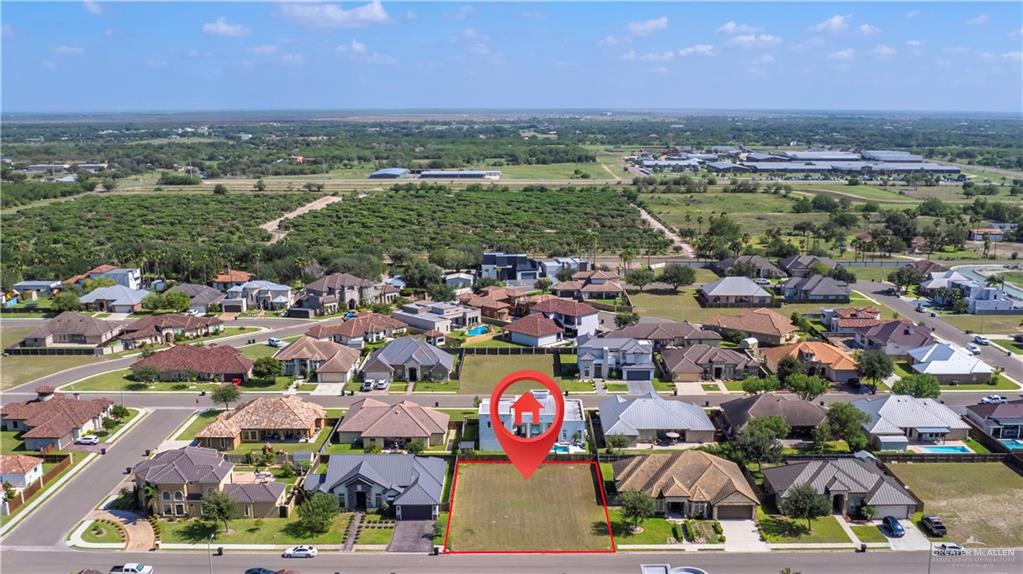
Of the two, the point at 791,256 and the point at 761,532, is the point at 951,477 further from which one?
the point at 791,256

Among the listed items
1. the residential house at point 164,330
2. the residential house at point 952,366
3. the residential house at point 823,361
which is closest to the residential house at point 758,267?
the residential house at point 823,361

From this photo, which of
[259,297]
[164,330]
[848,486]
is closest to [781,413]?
[848,486]

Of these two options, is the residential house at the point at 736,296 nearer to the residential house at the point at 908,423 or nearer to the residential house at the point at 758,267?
the residential house at the point at 758,267

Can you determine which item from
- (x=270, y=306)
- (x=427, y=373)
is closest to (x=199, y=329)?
(x=270, y=306)

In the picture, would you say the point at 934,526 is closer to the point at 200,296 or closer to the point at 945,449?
the point at 945,449

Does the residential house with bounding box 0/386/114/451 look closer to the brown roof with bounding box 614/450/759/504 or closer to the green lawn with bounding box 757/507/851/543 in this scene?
the brown roof with bounding box 614/450/759/504
